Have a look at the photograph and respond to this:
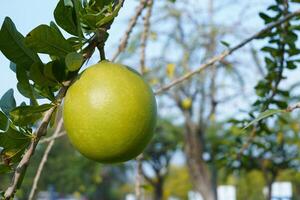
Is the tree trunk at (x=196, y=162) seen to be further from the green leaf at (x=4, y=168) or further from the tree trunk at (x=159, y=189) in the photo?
the green leaf at (x=4, y=168)

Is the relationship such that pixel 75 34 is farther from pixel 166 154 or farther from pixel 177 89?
pixel 166 154

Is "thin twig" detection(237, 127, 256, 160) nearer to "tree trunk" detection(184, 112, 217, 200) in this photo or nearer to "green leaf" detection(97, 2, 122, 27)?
"green leaf" detection(97, 2, 122, 27)

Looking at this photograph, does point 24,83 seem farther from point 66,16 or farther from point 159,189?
point 159,189

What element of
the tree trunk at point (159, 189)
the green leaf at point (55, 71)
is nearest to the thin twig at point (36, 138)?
the green leaf at point (55, 71)

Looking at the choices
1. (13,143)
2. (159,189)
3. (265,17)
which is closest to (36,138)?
(13,143)

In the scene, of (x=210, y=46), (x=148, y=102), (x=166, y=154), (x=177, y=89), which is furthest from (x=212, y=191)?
(x=148, y=102)

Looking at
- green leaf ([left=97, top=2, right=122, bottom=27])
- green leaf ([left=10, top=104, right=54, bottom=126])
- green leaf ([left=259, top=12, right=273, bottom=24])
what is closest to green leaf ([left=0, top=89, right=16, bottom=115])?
green leaf ([left=10, top=104, right=54, bottom=126])
